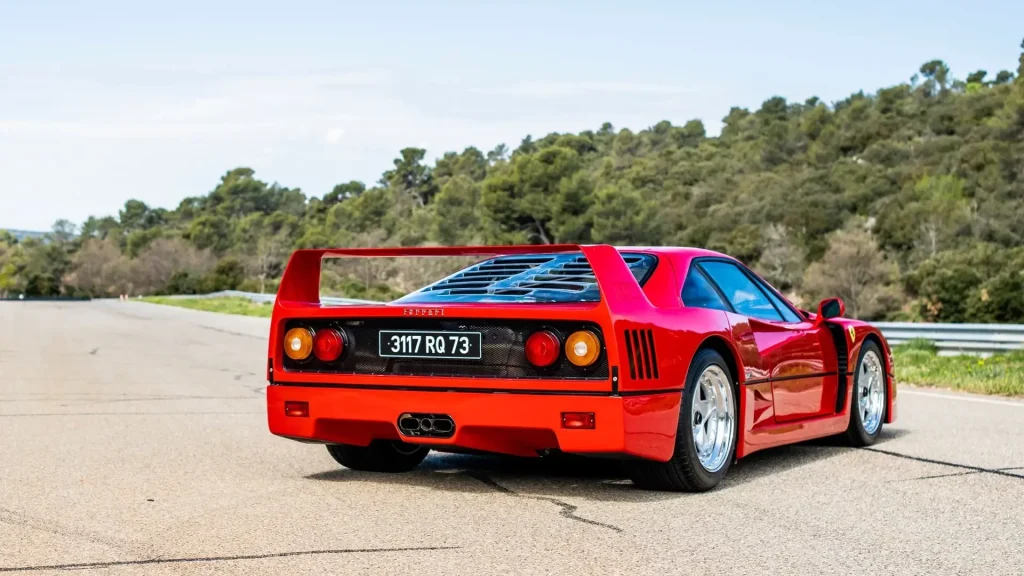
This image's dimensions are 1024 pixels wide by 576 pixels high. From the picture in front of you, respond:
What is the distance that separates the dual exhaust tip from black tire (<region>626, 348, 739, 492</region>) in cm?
86

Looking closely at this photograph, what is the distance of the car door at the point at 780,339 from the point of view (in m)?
6.59

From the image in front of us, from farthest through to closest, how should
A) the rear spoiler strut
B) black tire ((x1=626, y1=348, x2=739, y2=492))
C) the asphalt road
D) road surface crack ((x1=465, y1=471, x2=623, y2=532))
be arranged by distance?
black tire ((x1=626, y1=348, x2=739, y2=492)) < the rear spoiler strut < road surface crack ((x1=465, y1=471, x2=623, y2=532)) < the asphalt road

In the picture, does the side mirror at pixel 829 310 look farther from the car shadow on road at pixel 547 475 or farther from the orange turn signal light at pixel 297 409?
the orange turn signal light at pixel 297 409

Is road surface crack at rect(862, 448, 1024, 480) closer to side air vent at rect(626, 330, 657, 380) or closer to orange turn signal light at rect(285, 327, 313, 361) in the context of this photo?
side air vent at rect(626, 330, 657, 380)

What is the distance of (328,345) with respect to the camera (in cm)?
605

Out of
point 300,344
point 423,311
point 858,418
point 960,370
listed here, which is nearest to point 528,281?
point 423,311

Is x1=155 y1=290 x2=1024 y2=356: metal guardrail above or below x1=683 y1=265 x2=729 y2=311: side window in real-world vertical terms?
below

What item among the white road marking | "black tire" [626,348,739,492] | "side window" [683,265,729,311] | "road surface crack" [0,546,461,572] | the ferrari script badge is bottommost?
the white road marking

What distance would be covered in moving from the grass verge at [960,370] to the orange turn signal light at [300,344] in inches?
306

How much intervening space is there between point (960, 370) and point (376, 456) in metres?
9.12

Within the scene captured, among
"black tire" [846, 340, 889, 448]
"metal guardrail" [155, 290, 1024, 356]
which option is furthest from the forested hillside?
"black tire" [846, 340, 889, 448]

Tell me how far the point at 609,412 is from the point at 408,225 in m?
95.0

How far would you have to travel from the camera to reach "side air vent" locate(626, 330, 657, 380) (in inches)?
214

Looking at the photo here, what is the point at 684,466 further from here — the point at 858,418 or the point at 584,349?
the point at 858,418
